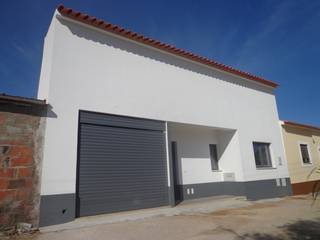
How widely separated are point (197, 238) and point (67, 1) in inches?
340

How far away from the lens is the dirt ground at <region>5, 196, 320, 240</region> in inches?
200

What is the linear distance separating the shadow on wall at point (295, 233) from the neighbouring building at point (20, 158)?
207 inches

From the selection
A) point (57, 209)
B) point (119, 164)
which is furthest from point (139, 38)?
point (57, 209)

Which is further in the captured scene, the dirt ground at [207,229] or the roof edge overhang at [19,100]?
the roof edge overhang at [19,100]

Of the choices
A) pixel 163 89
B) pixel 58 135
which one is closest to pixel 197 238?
pixel 58 135

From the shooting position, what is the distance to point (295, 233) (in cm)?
533

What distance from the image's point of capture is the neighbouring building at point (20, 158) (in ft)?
18.1

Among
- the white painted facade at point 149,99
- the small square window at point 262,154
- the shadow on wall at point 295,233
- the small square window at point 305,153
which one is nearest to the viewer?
the shadow on wall at point 295,233

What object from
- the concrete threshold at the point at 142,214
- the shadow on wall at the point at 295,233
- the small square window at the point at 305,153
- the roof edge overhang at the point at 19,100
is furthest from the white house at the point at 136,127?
the shadow on wall at the point at 295,233

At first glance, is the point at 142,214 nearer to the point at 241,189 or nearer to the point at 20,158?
the point at 20,158

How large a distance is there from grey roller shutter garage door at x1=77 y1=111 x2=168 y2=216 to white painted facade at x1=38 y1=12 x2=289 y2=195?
0.41m

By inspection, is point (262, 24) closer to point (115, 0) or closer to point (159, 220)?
point (115, 0)

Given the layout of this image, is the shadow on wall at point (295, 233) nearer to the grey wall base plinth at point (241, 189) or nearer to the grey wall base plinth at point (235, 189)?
the grey wall base plinth at point (241, 189)

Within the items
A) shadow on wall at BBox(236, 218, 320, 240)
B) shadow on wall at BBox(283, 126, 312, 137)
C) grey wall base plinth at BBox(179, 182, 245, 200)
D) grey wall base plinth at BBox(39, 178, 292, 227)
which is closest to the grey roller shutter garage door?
grey wall base plinth at BBox(39, 178, 292, 227)
